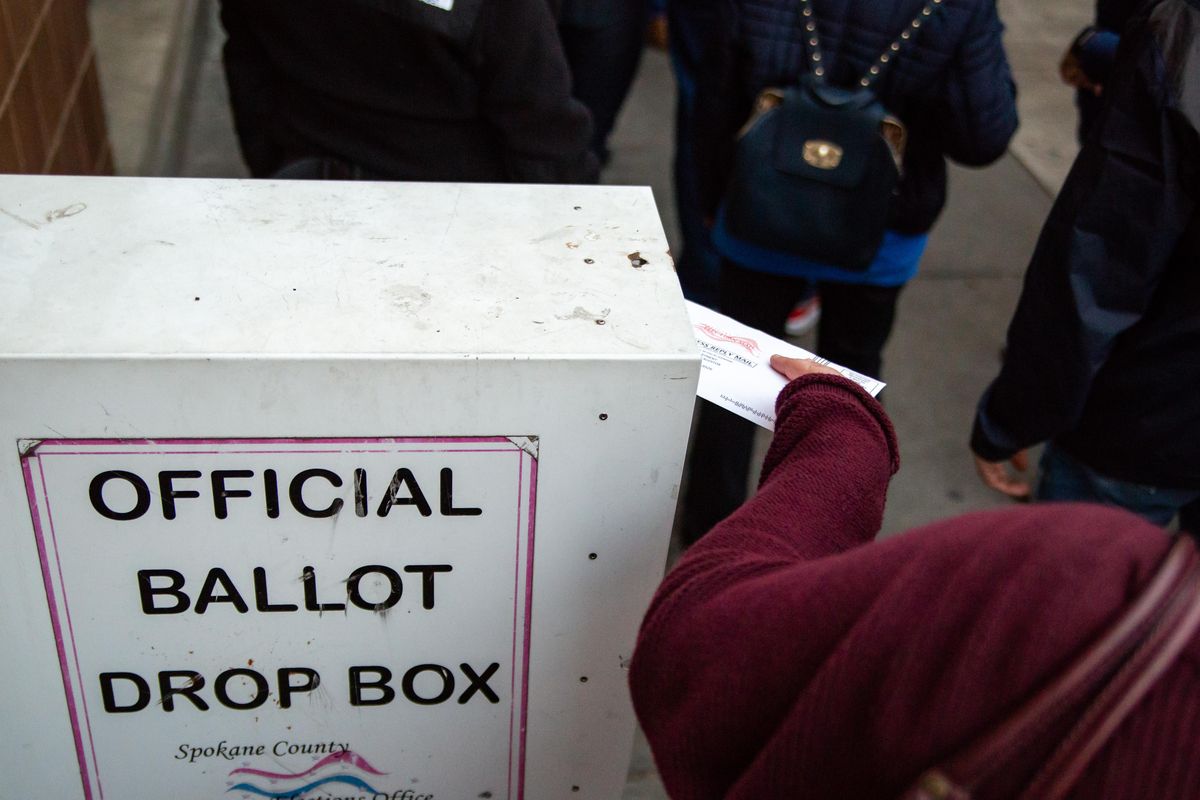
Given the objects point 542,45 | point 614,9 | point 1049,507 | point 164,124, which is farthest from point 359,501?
point 164,124

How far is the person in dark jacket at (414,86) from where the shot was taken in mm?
1729

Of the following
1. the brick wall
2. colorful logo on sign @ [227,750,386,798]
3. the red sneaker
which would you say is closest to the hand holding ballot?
colorful logo on sign @ [227,750,386,798]

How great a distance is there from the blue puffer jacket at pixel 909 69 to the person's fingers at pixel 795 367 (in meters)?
0.97

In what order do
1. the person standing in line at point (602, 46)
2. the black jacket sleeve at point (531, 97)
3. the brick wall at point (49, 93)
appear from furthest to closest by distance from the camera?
the person standing in line at point (602, 46) → the brick wall at point (49, 93) → the black jacket sleeve at point (531, 97)

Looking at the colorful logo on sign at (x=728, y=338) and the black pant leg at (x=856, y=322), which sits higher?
the colorful logo on sign at (x=728, y=338)

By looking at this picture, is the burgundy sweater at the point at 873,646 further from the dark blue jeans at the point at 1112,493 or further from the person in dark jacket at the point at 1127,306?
the dark blue jeans at the point at 1112,493

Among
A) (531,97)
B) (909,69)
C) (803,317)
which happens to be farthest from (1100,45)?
(531,97)

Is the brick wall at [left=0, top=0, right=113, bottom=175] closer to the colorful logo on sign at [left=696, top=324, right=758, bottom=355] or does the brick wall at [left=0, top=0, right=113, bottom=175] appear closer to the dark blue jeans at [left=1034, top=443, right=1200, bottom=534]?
the colorful logo on sign at [left=696, top=324, right=758, bottom=355]

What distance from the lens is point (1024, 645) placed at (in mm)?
710

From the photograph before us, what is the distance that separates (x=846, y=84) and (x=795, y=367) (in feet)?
3.35

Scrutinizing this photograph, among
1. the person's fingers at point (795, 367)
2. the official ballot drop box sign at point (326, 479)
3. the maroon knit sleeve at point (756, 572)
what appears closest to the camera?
the maroon knit sleeve at point (756, 572)

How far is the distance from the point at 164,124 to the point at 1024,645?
12.7ft

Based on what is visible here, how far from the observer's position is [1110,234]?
188 cm

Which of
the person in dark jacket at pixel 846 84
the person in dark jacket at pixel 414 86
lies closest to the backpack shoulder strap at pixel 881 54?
the person in dark jacket at pixel 846 84
